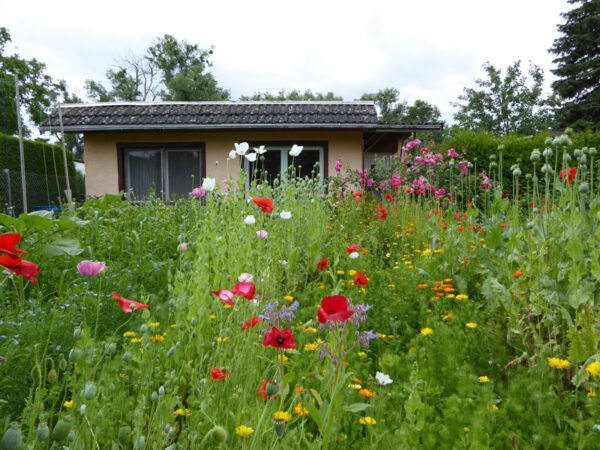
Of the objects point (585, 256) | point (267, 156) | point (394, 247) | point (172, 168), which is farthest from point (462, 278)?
point (172, 168)

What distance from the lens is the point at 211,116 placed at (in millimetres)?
10195

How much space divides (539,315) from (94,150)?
1074 cm

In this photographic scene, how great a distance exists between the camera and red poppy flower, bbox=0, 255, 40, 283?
92cm

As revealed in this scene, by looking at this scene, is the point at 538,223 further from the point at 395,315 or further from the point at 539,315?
the point at 395,315

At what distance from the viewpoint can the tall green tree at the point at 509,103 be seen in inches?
1082

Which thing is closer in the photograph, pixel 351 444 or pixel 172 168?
pixel 351 444

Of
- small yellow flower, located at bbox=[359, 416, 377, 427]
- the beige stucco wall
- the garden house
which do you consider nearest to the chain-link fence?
the beige stucco wall

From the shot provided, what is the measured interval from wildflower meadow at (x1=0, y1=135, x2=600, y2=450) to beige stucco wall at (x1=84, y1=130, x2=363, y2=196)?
6.60 metres

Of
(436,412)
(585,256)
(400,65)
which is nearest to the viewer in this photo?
(436,412)

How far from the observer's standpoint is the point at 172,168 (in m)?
10.3

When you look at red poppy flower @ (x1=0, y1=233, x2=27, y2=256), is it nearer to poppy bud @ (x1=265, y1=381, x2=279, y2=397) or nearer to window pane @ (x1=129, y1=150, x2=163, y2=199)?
poppy bud @ (x1=265, y1=381, x2=279, y2=397)

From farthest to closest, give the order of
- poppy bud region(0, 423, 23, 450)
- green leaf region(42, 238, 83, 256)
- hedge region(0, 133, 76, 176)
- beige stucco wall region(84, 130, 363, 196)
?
hedge region(0, 133, 76, 176)
beige stucco wall region(84, 130, 363, 196)
green leaf region(42, 238, 83, 256)
poppy bud region(0, 423, 23, 450)

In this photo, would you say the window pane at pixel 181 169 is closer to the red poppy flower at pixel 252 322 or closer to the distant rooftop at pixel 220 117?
the distant rooftop at pixel 220 117

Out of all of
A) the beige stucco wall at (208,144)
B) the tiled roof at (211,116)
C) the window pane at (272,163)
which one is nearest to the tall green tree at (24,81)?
the tiled roof at (211,116)
